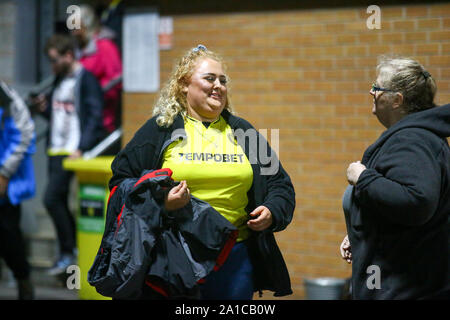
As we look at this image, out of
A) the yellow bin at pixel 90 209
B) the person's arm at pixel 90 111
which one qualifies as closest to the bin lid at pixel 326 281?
the yellow bin at pixel 90 209

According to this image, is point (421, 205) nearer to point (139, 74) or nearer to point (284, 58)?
point (284, 58)

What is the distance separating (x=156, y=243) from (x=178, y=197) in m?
0.25

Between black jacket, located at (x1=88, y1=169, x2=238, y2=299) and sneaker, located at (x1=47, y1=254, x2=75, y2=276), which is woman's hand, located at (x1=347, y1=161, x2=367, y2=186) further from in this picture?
sneaker, located at (x1=47, y1=254, x2=75, y2=276)

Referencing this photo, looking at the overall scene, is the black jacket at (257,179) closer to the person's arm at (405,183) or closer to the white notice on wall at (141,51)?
the person's arm at (405,183)

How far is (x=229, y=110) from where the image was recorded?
11.1 ft

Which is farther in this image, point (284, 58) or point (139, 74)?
point (139, 74)

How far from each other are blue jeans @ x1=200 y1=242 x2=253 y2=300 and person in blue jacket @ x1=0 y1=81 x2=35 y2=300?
261 cm

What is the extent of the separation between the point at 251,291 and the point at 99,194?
2.34m

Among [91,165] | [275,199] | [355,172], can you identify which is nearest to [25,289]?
[91,165]

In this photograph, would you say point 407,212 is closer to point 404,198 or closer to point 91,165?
point 404,198

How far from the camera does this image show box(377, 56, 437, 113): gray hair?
2.94 meters

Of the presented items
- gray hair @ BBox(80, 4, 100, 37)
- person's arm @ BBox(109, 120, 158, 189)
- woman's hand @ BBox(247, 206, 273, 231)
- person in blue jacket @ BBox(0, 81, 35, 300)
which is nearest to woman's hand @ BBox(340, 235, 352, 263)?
woman's hand @ BBox(247, 206, 273, 231)

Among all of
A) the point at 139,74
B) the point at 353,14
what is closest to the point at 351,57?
the point at 353,14

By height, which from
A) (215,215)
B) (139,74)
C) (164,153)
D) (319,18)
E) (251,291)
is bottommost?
(251,291)
